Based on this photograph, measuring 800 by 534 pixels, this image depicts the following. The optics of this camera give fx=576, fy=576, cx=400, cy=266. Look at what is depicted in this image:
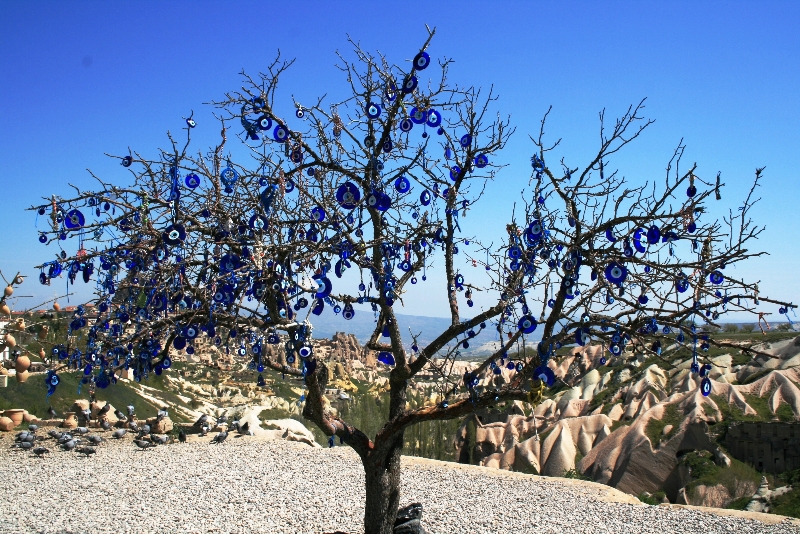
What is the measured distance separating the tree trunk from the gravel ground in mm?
2330

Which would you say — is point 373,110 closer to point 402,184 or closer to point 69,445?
point 402,184

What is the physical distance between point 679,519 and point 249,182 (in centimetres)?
848

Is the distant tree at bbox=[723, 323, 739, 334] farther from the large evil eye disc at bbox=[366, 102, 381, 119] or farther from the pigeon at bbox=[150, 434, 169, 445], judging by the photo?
the pigeon at bbox=[150, 434, 169, 445]

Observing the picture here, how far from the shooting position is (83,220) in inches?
210

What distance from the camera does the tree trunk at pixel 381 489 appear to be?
628cm

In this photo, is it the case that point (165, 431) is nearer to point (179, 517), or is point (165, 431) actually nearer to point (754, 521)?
point (179, 517)

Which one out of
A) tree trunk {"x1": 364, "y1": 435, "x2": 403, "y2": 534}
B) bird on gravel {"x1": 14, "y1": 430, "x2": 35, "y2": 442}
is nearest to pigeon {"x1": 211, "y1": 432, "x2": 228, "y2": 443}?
bird on gravel {"x1": 14, "y1": 430, "x2": 35, "y2": 442}

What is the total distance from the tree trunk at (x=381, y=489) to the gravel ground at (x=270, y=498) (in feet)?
7.64

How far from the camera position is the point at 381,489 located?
248 inches

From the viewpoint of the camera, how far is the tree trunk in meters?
6.28

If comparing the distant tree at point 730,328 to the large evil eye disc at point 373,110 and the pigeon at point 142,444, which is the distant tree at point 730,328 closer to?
the large evil eye disc at point 373,110

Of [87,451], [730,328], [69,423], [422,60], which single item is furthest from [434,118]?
[69,423]

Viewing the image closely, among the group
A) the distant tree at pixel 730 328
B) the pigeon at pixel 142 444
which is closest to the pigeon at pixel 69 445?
the pigeon at pixel 142 444

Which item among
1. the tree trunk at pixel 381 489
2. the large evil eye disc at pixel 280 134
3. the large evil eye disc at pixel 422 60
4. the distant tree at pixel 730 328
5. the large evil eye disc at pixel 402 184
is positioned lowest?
the tree trunk at pixel 381 489
